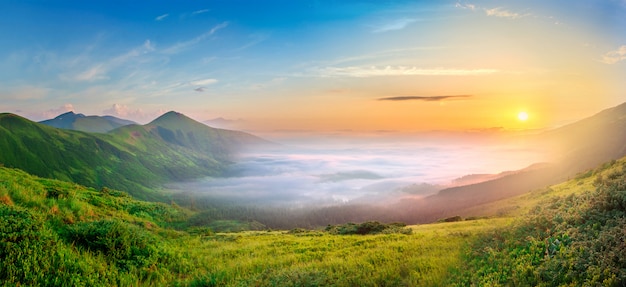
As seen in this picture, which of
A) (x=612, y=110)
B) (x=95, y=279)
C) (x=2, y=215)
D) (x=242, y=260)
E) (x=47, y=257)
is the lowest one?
(x=242, y=260)

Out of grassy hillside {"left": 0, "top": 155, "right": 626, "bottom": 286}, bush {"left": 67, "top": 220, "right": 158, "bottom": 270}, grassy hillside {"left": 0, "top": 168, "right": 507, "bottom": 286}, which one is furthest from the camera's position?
bush {"left": 67, "top": 220, "right": 158, "bottom": 270}

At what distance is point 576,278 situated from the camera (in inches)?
308

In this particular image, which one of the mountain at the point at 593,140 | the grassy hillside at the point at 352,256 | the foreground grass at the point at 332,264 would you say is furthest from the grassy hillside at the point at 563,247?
the mountain at the point at 593,140

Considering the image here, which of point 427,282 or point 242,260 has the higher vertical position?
point 427,282

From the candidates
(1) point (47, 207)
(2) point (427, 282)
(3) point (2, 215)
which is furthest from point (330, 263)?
(1) point (47, 207)

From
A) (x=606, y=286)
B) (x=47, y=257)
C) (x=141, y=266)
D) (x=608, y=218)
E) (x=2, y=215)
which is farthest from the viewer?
(x=141, y=266)

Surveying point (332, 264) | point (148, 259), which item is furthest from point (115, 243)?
point (332, 264)

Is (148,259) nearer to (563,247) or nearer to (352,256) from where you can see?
(352,256)

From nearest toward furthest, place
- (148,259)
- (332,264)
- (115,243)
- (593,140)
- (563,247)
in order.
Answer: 1. (563,247)
2. (332,264)
3. (115,243)
4. (148,259)
5. (593,140)

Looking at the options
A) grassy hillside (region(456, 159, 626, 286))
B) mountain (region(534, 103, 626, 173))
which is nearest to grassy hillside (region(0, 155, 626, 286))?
grassy hillside (region(456, 159, 626, 286))

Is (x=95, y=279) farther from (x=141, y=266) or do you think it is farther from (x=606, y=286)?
(x=606, y=286)

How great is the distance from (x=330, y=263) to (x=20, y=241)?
11626 millimetres

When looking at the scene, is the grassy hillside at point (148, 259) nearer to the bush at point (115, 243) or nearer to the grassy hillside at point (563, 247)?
the bush at point (115, 243)

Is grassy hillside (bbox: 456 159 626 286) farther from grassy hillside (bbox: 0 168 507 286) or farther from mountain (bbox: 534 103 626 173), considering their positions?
mountain (bbox: 534 103 626 173)
